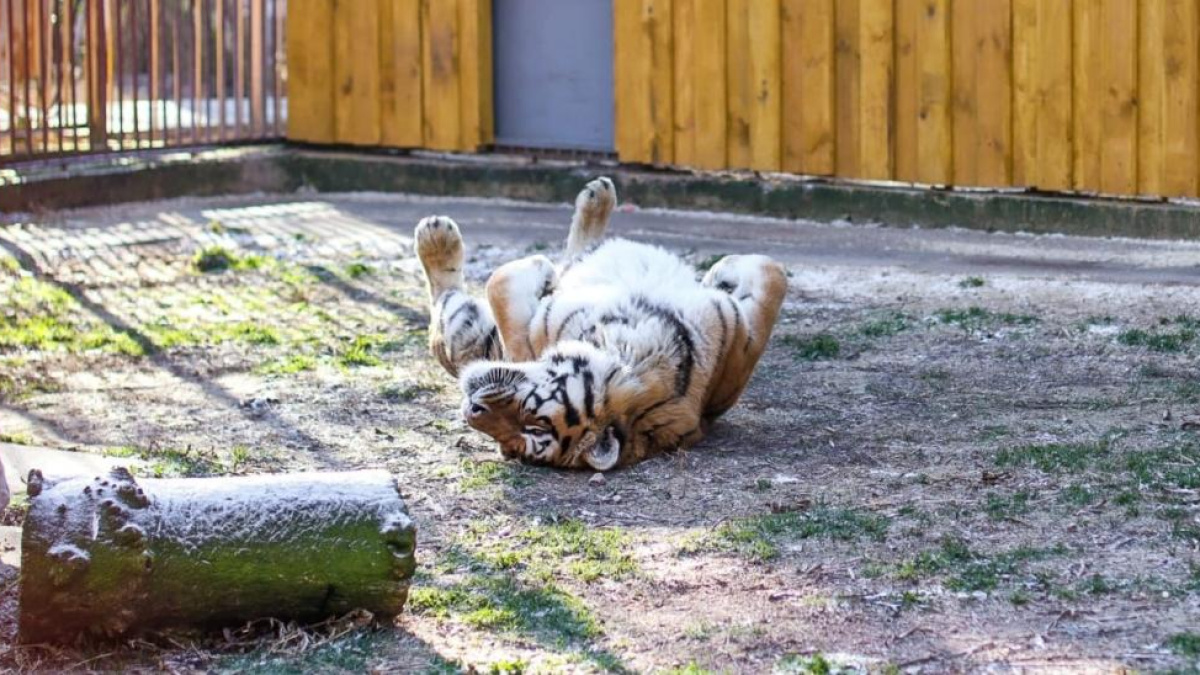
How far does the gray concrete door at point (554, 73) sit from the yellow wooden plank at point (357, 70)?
93 centimetres

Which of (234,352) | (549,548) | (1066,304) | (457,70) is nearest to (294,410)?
(234,352)

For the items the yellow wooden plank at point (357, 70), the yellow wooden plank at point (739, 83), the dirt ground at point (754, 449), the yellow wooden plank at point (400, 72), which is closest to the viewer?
the dirt ground at point (754, 449)

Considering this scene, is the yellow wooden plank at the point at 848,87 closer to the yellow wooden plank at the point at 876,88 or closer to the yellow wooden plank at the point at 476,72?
the yellow wooden plank at the point at 876,88

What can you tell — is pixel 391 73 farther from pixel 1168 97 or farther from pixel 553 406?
pixel 553 406

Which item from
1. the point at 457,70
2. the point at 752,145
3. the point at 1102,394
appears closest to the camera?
the point at 1102,394

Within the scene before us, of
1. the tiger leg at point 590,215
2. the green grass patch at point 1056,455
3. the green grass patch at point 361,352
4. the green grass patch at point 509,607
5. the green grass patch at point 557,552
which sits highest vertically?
the tiger leg at point 590,215

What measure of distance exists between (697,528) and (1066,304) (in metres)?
→ 3.56

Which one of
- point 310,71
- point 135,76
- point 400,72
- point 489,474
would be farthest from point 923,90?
point 489,474

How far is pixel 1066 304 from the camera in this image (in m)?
8.14

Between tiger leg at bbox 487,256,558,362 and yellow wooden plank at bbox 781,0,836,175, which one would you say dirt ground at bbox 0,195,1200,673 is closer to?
tiger leg at bbox 487,256,558,362

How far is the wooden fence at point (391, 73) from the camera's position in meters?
12.4

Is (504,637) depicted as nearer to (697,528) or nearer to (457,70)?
(697,528)

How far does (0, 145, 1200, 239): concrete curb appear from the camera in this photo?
9.91 m

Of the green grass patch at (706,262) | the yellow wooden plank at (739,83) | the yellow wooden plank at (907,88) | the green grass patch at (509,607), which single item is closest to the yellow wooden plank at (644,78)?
the yellow wooden plank at (739,83)
